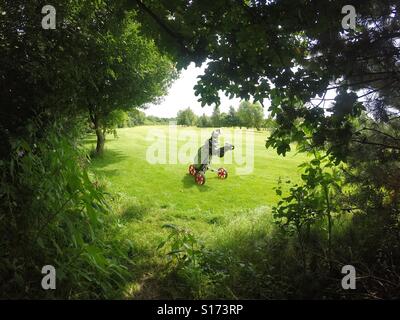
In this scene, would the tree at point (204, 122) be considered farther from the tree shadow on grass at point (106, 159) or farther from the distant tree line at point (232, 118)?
the tree shadow on grass at point (106, 159)

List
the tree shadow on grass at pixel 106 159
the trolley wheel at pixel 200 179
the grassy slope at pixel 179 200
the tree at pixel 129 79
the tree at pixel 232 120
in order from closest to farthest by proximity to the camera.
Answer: the grassy slope at pixel 179 200, the trolley wheel at pixel 200 179, the tree at pixel 129 79, the tree shadow on grass at pixel 106 159, the tree at pixel 232 120

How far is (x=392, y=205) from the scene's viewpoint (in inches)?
199

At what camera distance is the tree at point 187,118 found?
9400 cm

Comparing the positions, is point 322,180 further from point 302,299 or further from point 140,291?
point 140,291

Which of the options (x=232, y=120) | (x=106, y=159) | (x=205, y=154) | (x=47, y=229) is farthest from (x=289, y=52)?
(x=232, y=120)

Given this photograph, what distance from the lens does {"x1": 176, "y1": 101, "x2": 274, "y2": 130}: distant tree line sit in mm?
69250

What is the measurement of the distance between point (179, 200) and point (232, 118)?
67202 mm

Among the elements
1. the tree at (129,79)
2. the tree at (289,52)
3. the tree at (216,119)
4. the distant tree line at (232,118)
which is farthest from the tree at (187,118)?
the tree at (289,52)

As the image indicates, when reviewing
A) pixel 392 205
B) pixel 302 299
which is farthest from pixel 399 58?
pixel 302 299

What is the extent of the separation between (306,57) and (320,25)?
1.21 metres

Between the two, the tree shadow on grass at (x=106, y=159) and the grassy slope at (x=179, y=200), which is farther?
the tree shadow on grass at (x=106, y=159)

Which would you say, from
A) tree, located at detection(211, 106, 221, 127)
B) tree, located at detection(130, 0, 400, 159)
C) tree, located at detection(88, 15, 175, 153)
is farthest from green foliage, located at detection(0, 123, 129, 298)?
tree, located at detection(211, 106, 221, 127)

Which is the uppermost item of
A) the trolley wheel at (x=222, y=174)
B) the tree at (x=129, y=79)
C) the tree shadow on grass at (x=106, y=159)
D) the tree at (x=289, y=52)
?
the tree at (x=129, y=79)

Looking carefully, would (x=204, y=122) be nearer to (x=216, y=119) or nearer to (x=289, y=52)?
(x=216, y=119)
